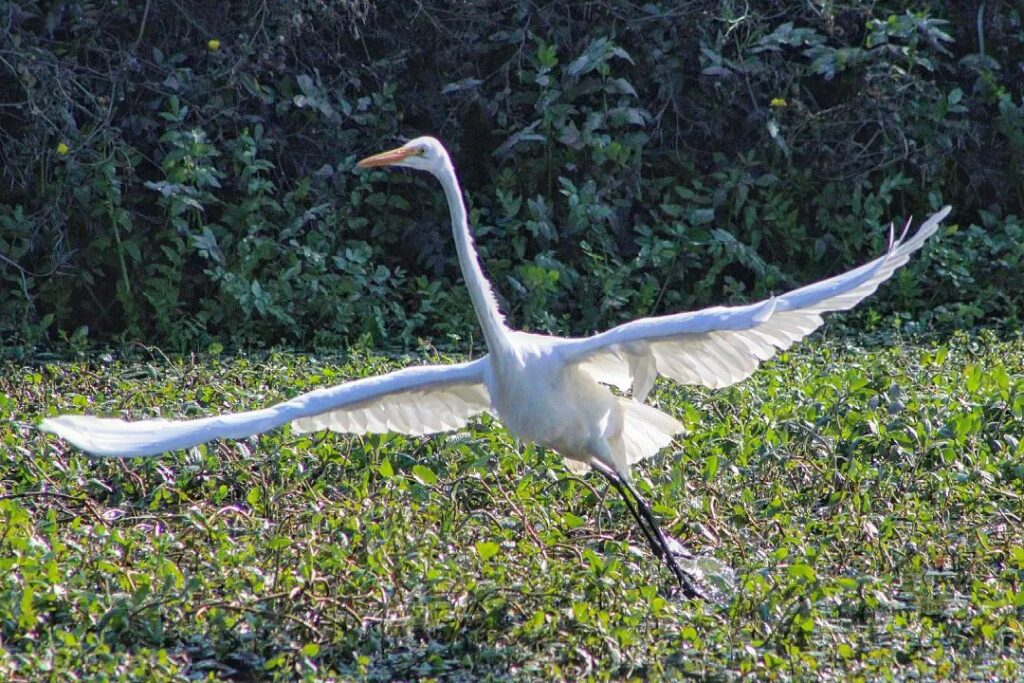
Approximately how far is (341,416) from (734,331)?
1.33 m

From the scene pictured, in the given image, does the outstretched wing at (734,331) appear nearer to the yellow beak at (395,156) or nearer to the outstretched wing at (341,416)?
the outstretched wing at (341,416)

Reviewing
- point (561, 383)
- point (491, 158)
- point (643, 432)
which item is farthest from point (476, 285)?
point (491, 158)

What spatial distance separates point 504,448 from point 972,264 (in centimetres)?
411

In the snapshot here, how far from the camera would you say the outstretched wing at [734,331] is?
389cm

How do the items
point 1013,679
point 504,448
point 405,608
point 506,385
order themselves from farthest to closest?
point 504,448, point 506,385, point 405,608, point 1013,679

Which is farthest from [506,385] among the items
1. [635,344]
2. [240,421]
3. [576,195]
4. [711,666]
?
[576,195]

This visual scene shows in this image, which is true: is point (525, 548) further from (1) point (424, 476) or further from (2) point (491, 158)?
(2) point (491, 158)

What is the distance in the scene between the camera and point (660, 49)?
28.6 ft

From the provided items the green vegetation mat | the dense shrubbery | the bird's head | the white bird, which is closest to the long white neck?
the white bird

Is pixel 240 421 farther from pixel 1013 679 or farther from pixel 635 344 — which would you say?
pixel 1013 679

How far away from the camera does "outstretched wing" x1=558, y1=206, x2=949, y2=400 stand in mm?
3895

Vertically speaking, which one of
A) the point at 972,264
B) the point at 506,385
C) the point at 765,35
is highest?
the point at 765,35

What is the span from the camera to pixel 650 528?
462 cm

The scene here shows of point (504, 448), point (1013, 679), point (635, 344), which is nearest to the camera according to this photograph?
point (1013, 679)
